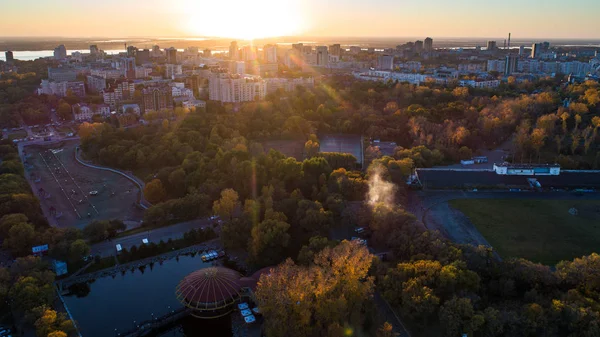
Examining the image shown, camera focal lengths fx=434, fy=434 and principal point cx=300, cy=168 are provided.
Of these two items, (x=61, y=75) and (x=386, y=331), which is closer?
(x=386, y=331)

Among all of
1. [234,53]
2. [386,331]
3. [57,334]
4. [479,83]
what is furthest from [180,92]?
[234,53]

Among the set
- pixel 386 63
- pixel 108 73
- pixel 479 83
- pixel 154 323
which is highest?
pixel 386 63

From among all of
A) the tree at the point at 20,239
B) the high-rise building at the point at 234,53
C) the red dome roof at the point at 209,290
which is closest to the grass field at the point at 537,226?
the red dome roof at the point at 209,290

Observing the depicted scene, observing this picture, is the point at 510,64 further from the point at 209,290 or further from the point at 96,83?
the point at 209,290

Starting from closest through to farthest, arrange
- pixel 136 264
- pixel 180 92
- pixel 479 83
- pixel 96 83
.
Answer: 1. pixel 136 264
2. pixel 180 92
3. pixel 479 83
4. pixel 96 83

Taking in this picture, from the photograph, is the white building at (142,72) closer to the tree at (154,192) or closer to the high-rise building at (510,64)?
the tree at (154,192)

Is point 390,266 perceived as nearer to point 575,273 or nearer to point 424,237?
point 424,237
